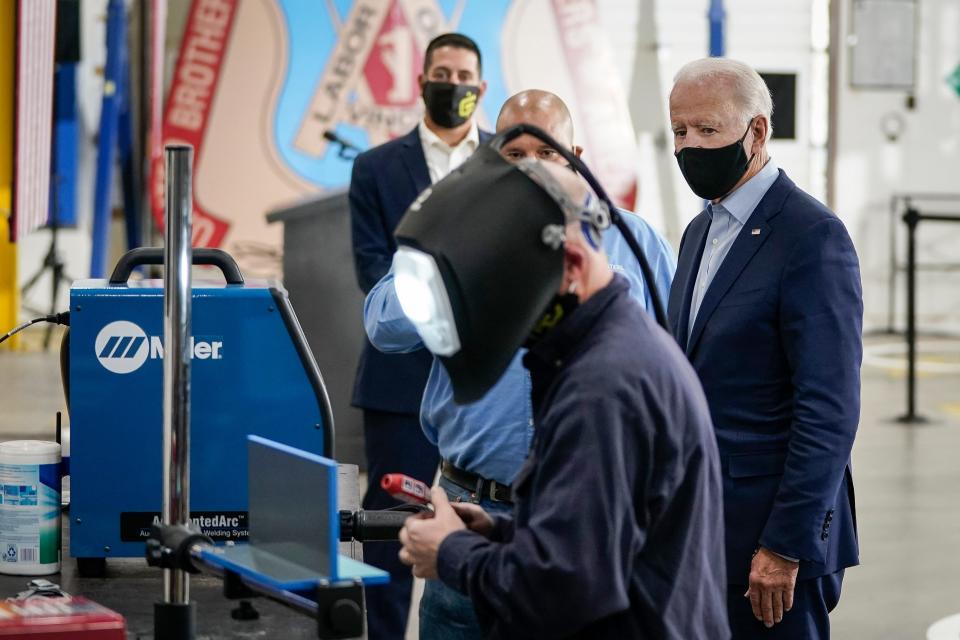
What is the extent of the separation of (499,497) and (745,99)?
0.78 metres

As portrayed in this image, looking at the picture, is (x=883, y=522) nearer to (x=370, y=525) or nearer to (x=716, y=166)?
(x=716, y=166)

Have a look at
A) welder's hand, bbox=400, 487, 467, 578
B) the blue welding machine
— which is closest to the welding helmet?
welder's hand, bbox=400, 487, 467, 578

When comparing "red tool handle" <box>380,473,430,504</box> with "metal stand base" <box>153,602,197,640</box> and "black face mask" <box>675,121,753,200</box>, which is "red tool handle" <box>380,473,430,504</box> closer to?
"metal stand base" <box>153,602,197,640</box>

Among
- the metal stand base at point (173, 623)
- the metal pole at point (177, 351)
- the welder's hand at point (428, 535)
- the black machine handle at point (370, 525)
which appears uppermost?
the metal pole at point (177, 351)

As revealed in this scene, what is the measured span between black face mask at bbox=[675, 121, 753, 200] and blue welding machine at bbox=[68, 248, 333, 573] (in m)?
0.81

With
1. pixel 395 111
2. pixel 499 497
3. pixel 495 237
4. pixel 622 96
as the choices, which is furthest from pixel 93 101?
pixel 495 237

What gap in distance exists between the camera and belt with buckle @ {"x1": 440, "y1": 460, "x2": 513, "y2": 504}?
2.32 meters

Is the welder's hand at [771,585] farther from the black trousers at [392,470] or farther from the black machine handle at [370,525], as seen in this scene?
the black trousers at [392,470]

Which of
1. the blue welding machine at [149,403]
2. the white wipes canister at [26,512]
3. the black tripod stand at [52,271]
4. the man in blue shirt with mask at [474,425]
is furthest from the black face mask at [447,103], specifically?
the black tripod stand at [52,271]

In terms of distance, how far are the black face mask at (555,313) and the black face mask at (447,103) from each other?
2493 mm

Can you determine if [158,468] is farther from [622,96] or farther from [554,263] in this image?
[622,96]

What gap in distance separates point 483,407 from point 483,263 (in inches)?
40.2

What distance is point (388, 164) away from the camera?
3.62 metres

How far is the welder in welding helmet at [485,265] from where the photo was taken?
1.33m
